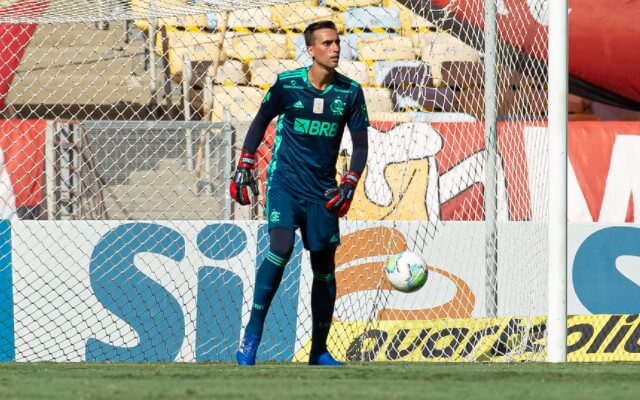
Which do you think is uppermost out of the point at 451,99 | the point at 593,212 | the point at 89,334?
the point at 451,99

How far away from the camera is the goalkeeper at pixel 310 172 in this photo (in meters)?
6.36

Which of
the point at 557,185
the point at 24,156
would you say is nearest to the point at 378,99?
the point at 24,156

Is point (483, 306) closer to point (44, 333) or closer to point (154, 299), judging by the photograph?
point (154, 299)

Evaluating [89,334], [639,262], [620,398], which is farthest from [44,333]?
[620,398]

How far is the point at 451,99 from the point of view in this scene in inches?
391

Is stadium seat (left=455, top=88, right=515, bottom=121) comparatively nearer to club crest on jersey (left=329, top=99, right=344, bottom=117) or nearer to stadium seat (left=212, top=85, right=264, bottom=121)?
stadium seat (left=212, top=85, right=264, bottom=121)

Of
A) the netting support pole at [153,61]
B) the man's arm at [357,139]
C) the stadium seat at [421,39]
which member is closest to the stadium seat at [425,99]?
the stadium seat at [421,39]

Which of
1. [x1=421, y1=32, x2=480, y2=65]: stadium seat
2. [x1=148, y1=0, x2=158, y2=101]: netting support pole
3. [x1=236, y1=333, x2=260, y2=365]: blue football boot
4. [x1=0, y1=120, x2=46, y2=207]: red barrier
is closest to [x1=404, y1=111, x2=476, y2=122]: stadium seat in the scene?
[x1=421, y1=32, x2=480, y2=65]: stadium seat

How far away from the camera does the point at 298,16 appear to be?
493 inches

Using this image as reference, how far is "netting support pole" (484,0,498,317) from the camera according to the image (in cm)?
848

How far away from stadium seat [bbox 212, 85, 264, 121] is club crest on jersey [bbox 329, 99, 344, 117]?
4049 mm

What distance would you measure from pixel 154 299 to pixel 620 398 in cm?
460

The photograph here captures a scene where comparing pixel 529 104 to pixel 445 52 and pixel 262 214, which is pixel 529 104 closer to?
pixel 445 52

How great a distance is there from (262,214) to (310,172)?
2.98m
